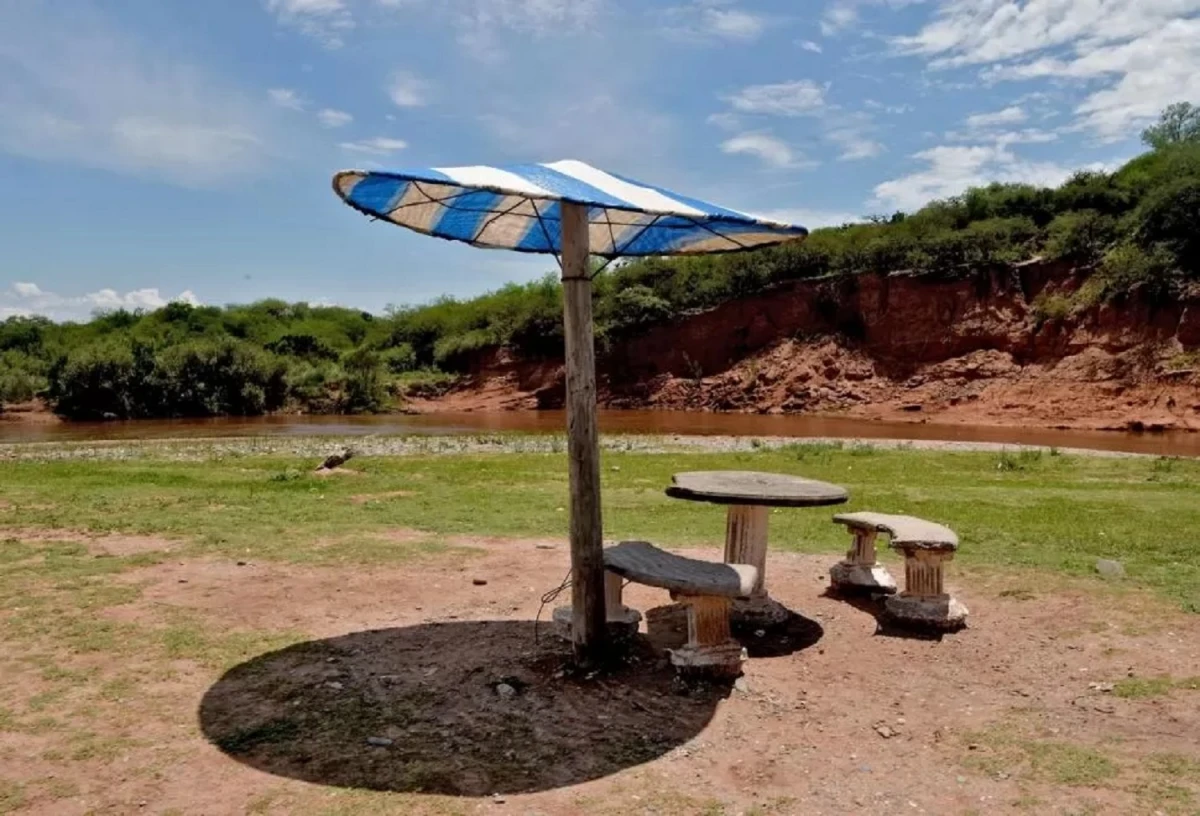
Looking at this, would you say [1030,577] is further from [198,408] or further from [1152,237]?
[198,408]

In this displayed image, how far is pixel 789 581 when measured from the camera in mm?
8406

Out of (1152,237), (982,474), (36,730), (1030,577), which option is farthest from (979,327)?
(36,730)

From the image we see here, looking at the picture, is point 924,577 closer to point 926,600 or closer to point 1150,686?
point 926,600

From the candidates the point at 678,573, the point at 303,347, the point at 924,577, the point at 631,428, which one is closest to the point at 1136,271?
the point at 631,428

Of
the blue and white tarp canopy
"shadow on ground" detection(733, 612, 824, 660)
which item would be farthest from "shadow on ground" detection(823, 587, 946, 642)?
the blue and white tarp canopy

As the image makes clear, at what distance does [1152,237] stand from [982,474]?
94.0ft

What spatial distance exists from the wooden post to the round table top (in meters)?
1.23

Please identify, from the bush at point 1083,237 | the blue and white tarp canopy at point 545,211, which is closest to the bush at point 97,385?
the bush at point 1083,237

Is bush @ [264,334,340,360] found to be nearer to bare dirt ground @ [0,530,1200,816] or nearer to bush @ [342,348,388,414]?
bush @ [342,348,388,414]

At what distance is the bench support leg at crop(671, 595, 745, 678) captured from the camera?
5.56 m

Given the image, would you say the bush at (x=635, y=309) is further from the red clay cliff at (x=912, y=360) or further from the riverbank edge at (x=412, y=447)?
the riverbank edge at (x=412, y=447)

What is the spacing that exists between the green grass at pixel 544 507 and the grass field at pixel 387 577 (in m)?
0.06

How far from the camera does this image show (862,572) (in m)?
7.90

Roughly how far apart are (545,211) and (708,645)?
3.53 m
